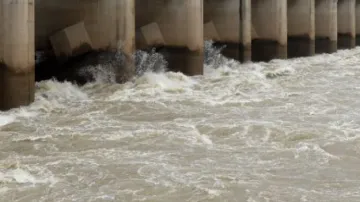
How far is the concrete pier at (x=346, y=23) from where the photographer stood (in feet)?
87.6

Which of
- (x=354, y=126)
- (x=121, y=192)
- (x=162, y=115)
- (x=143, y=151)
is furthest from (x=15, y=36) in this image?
(x=354, y=126)

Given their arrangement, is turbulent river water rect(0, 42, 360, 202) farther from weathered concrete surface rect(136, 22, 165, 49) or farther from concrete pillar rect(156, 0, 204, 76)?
weathered concrete surface rect(136, 22, 165, 49)

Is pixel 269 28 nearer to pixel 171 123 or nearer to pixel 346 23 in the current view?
pixel 346 23

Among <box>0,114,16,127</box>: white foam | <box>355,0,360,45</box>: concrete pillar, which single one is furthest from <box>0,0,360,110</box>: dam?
<box>355,0,360,45</box>: concrete pillar

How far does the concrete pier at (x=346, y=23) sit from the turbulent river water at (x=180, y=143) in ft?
50.2

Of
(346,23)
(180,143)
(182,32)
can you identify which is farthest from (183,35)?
(346,23)

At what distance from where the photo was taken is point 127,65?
12.3 m

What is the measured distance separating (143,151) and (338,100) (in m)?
5.38

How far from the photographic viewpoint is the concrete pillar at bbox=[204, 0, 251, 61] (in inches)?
683

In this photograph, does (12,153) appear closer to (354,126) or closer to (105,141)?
(105,141)

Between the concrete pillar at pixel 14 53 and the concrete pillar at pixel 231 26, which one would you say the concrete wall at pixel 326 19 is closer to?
the concrete pillar at pixel 231 26

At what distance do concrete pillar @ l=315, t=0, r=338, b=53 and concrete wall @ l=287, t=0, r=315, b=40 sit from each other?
2.39 m

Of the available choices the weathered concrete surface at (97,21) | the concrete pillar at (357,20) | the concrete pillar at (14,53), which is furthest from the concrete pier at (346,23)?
the concrete pillar at (14,53)

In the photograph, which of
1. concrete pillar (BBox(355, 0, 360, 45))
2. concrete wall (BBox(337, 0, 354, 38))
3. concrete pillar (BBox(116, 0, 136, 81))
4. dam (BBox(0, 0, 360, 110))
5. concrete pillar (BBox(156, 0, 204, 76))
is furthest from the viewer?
concrete pillar (BBox(355, 0, 360, 45))
